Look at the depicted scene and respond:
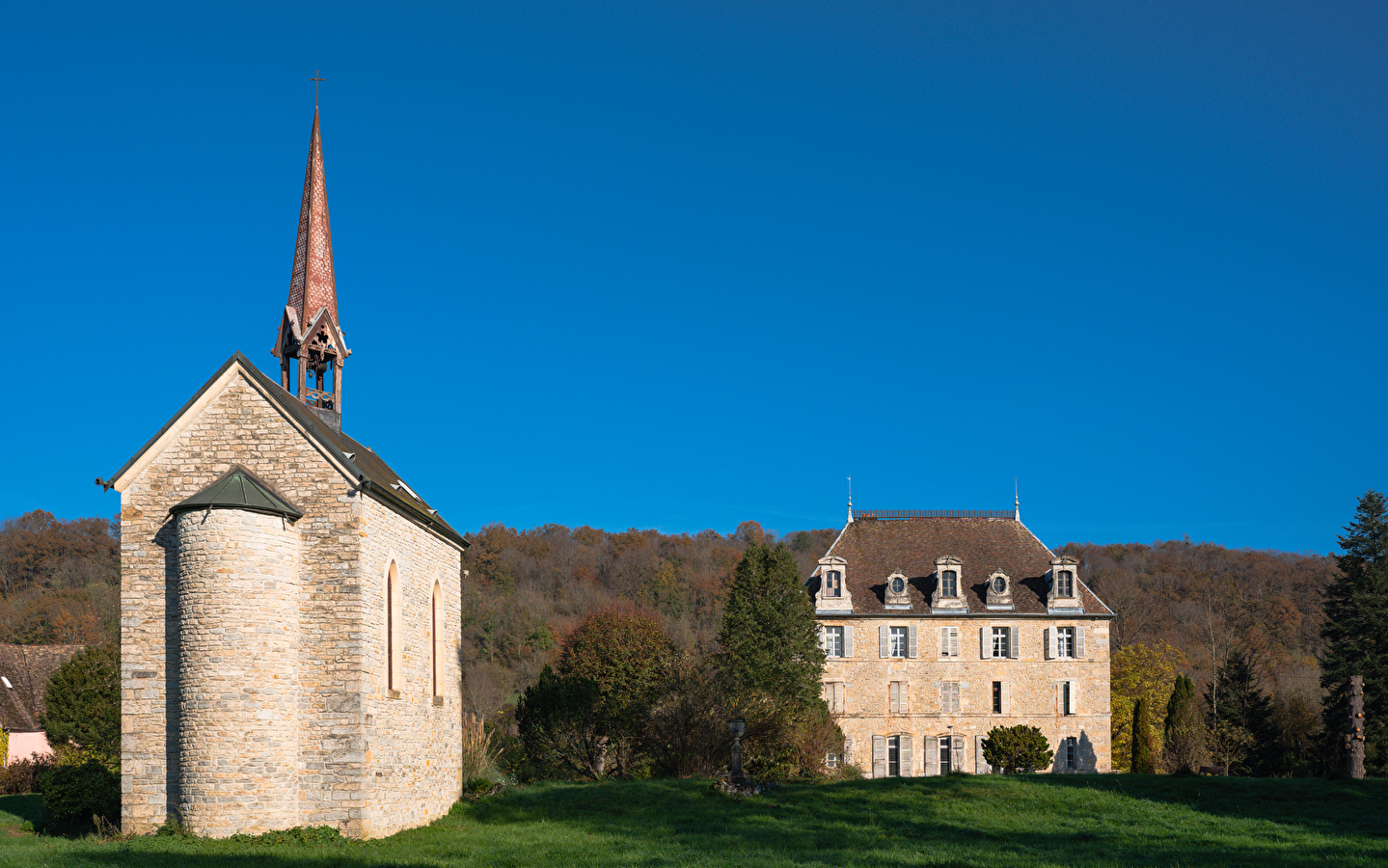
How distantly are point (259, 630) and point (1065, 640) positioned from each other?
113ft

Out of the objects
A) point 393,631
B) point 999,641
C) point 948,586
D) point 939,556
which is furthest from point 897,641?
point 393,631

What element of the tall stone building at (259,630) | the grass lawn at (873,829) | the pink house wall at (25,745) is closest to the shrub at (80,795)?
the grass lawn at (873,829)

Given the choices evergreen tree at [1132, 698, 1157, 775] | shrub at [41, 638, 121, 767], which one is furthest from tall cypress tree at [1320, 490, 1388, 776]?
shrub at [41, 638, 121, 767]

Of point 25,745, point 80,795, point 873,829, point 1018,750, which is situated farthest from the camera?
point 25,745

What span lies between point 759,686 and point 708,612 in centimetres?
2943

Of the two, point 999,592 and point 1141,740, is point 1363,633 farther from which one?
point 999,592

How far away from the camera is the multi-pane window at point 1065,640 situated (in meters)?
41.4

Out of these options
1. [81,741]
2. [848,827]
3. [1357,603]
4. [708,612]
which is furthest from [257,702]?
Result: [708,612]

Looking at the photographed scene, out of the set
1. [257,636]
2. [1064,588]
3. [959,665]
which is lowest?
[959,665]

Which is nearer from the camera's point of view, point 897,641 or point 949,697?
point 949,697

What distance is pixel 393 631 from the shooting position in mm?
18484

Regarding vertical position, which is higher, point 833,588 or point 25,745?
point 833,588

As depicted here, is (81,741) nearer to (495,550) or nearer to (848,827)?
(848,827)

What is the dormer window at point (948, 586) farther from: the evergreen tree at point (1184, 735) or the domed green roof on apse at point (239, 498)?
the domed green roof on apse at point (239, 498)
